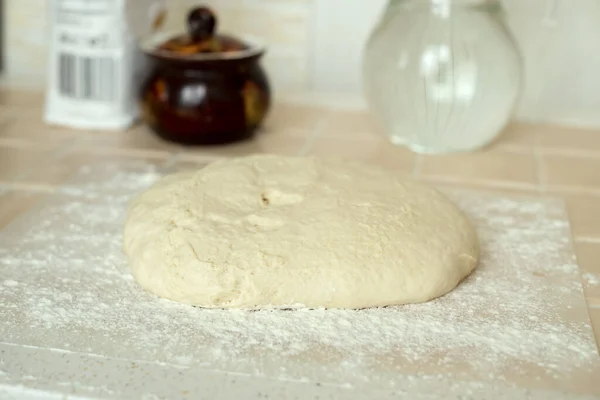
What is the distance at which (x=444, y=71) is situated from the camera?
3.46ft

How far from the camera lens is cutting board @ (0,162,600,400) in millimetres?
582

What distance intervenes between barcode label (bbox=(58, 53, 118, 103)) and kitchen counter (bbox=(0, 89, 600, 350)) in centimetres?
6

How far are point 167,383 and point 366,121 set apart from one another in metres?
0.77

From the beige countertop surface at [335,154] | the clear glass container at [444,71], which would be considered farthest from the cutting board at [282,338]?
the clear glass container at [444,71]

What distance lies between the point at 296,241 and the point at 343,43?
2.36ft

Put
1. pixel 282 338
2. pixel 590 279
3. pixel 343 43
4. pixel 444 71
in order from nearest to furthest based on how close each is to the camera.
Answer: pixel 282 338, pixel 590 279, pixel 444 71, pixel 343 43

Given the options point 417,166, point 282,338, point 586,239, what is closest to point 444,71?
point 417,166

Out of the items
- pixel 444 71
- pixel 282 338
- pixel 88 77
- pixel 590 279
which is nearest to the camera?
pixel 282 338

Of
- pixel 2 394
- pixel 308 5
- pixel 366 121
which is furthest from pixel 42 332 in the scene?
pixel 308 5

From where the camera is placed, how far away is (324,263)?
0.70m

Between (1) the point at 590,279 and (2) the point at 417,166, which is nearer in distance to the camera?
(1) the point at 590,279

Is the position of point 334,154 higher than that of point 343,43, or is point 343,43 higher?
point 343,43

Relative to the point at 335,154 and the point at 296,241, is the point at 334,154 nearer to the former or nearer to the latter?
the point at 335,154

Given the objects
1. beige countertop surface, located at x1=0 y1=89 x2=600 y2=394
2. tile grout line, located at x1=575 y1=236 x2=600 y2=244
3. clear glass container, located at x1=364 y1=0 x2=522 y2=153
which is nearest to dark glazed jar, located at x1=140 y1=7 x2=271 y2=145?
beige countertop surface, located at x1=0 y1=89 x2=600 y2=394
